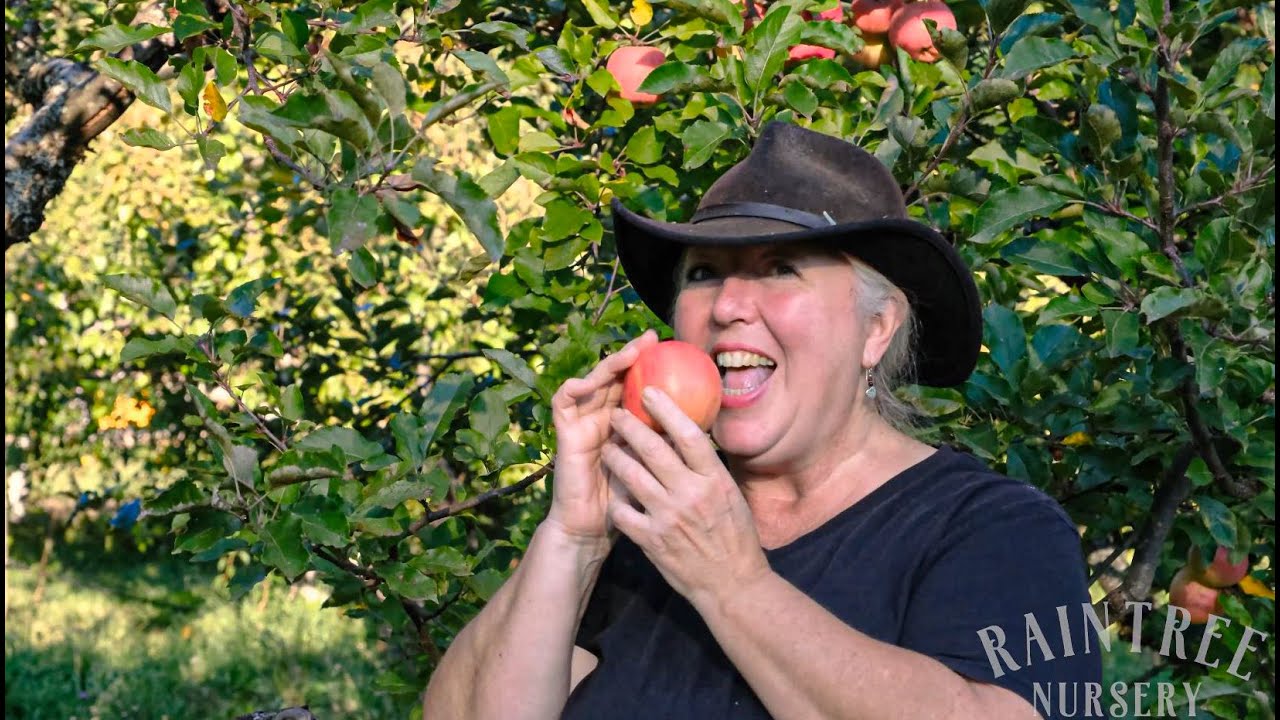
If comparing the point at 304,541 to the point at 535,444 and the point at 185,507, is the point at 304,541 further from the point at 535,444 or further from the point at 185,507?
the point at 535,444

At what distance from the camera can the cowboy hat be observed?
1675 mm

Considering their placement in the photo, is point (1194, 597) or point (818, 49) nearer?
point (818, 49)

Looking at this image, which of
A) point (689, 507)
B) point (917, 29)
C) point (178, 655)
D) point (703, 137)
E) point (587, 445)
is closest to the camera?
point (689, 507)

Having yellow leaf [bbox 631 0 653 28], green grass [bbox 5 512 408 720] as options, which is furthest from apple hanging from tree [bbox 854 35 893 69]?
green grass [bbox 5 512 408 720]

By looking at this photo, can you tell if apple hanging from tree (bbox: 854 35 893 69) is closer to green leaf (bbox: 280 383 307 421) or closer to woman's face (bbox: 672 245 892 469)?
woman's face (bbox: 672 245 892 469)

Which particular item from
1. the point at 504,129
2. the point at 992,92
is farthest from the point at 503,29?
the point at 992,92

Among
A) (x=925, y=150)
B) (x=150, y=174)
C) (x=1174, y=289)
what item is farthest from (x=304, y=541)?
(x=150, y=174)

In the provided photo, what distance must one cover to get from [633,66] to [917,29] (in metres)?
0.50

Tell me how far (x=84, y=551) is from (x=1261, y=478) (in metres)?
9.13

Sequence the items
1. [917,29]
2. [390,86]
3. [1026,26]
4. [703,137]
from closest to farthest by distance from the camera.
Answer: [390,86] → [703,137] → [1026,26] → [917,29]

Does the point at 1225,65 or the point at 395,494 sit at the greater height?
the point at 1225,65

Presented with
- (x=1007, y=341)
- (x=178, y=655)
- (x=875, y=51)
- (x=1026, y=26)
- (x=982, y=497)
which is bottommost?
(x=178, y=655)

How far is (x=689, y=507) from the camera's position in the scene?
1.42 m

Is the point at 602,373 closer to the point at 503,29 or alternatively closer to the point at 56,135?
the point at 503,29
